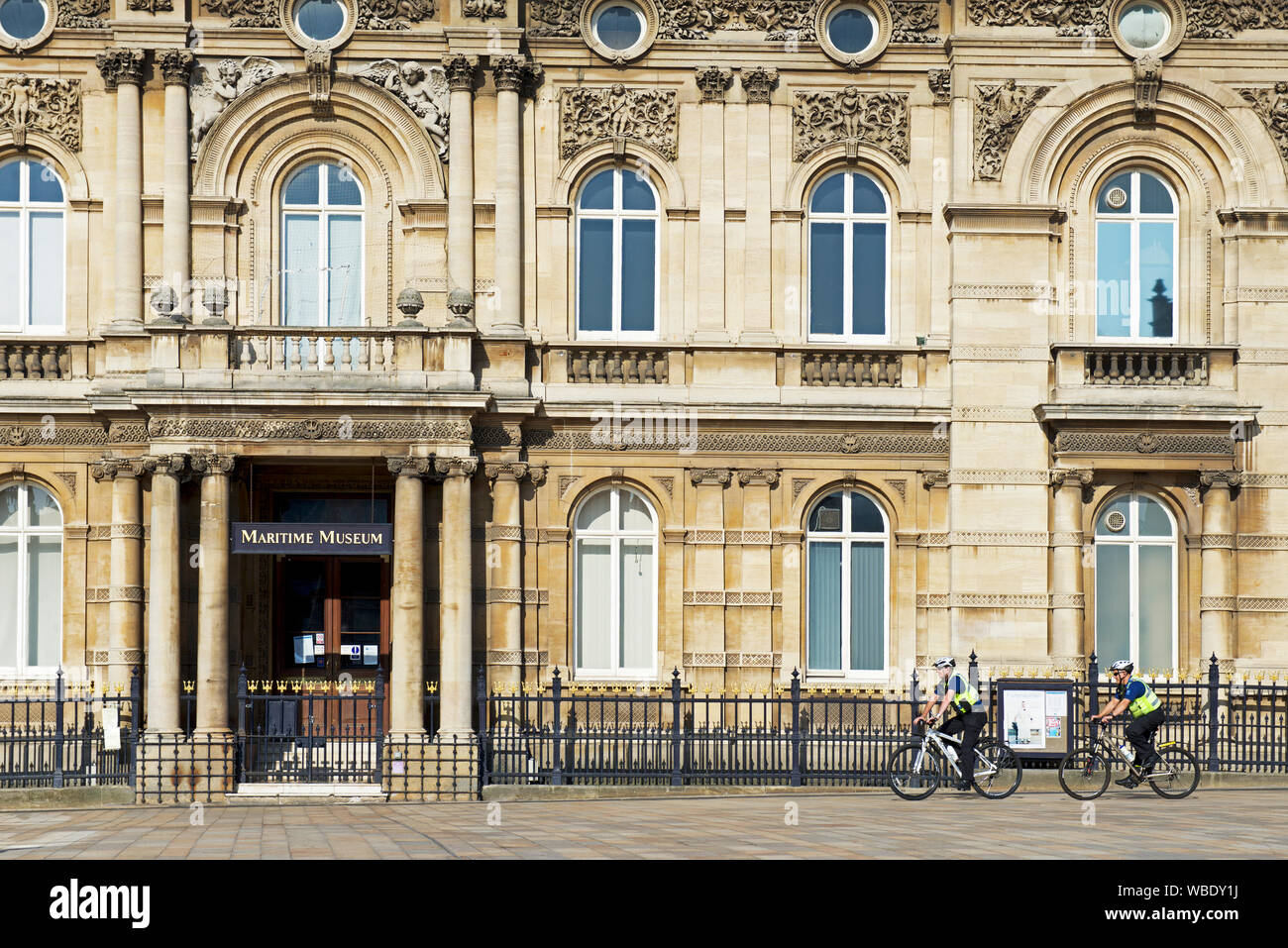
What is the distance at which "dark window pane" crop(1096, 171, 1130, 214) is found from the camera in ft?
92.0

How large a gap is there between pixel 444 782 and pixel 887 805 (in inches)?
248

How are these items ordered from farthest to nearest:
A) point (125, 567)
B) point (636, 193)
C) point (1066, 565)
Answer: point (636, 193) → point (1066, 565) → point (125, 567)

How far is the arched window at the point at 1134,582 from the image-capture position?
27.7 m

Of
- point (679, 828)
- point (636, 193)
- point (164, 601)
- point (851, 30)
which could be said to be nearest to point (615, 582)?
point (636, 193)

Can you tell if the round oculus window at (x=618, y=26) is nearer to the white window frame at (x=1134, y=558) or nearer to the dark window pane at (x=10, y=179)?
the dark window pane at (x=10, y=179)

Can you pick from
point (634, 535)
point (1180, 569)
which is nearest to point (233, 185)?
point (634, 535)

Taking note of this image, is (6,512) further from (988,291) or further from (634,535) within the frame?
(988,291)

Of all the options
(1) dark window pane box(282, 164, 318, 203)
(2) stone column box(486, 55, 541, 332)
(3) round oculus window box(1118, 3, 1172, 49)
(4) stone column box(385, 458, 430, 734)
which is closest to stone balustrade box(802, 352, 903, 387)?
(2) stone column box(486, 55, 541, 332)

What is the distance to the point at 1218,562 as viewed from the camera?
89.1 ft

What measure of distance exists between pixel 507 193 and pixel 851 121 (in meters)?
5.25

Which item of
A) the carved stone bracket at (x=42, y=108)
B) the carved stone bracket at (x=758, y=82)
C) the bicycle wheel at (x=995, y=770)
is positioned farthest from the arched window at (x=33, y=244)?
the bicycle wheel at (x=995, y=770)

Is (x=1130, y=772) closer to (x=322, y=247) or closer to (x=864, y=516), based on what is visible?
(x=864, y=516)

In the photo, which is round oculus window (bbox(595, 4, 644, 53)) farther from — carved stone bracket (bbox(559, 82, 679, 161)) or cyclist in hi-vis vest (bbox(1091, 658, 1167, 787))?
cyclist in hi-vis vest (bbox(1091, 658, 1167, 787))

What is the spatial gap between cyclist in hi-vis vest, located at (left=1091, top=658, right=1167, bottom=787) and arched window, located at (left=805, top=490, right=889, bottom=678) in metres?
5.78
